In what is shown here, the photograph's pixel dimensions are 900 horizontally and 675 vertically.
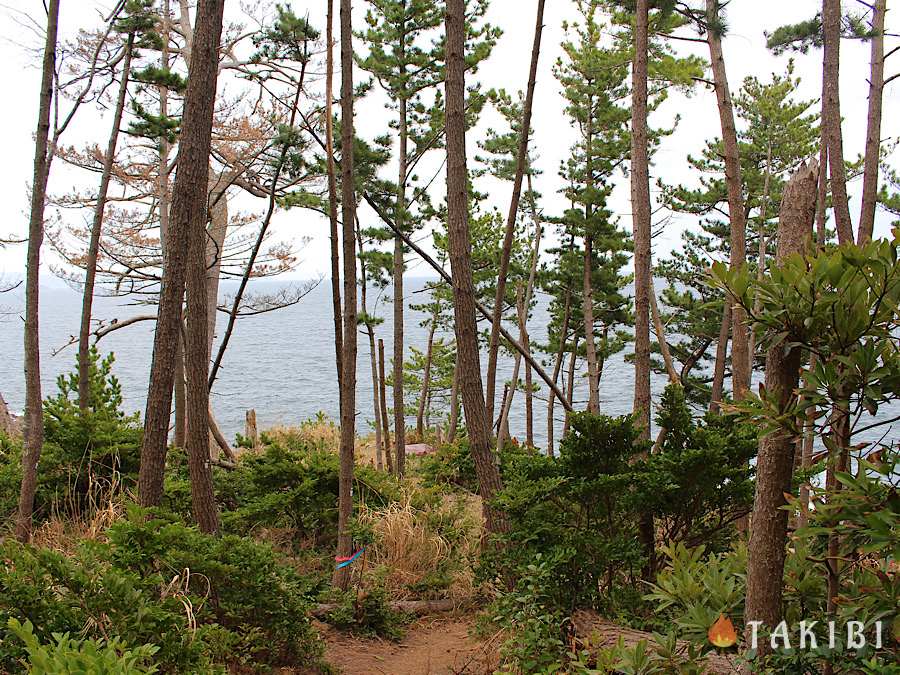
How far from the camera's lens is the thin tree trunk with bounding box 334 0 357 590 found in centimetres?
462

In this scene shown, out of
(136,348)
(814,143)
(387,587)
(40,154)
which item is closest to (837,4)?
(387,587)

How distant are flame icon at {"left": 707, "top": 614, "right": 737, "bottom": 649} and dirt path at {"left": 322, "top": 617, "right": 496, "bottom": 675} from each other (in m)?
1.83

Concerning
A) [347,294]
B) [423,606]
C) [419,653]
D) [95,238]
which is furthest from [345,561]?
[95,238]

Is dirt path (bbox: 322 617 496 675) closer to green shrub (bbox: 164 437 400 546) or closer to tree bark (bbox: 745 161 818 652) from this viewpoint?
green shrub (bbox: 164 437 400 546)

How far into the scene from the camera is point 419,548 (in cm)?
536

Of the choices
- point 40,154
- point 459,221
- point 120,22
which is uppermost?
point 120,22

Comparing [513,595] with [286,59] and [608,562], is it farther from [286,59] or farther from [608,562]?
[286,59]

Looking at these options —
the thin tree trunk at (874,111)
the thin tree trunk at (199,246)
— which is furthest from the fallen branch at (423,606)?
the thin tree trunk at (874,111)

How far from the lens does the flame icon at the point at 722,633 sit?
202cm

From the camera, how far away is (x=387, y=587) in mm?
5008

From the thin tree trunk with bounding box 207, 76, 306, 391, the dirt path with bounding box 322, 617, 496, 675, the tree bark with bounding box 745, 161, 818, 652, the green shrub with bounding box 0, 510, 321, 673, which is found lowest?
the dirt path with bounding box 322, 617, 496, 675

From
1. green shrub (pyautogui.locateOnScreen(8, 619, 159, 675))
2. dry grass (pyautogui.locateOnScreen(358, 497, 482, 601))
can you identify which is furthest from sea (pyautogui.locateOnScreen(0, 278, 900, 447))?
green shrub (pyautogui.locateOnScreen(8, 619, 159, 675))

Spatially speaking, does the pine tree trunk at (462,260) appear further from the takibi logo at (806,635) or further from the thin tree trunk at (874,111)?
the thin tree trunk at (874,111)

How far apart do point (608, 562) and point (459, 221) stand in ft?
6.98
